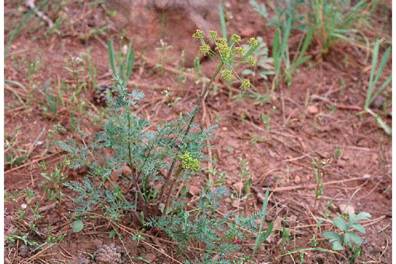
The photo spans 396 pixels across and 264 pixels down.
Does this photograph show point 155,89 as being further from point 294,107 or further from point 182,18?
point 294,107

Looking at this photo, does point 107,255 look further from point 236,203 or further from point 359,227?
point 359,227

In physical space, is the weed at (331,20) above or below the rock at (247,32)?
above

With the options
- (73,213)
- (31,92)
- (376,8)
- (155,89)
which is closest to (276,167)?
(155,89)

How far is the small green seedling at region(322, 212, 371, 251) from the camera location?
7.38 ft

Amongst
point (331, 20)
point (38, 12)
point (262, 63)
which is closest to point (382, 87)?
point (331, 20)

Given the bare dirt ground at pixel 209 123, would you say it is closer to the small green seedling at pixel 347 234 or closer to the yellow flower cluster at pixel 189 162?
the small green seedling at pixel 347 234

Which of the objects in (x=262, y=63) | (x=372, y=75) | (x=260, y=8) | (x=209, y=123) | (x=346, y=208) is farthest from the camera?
(x=260, y=8)

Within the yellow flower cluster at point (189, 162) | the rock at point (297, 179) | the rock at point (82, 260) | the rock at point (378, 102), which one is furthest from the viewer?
the rock at point (378, 102)

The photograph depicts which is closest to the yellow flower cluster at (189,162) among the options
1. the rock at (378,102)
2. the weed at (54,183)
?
the weed at (54,183)

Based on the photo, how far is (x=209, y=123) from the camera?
8.96 feet

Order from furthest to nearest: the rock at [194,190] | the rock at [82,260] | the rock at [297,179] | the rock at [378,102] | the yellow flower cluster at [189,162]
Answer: the rock at [378,102] < the rock at [297,179] < the rock at [194,190] < the rock at [82,260] < the yellow flower cluster at [189,162]

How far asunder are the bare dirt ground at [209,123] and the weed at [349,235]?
0.18 feet

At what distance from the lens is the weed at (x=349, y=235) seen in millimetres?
2250

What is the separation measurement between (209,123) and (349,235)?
2.45ft
